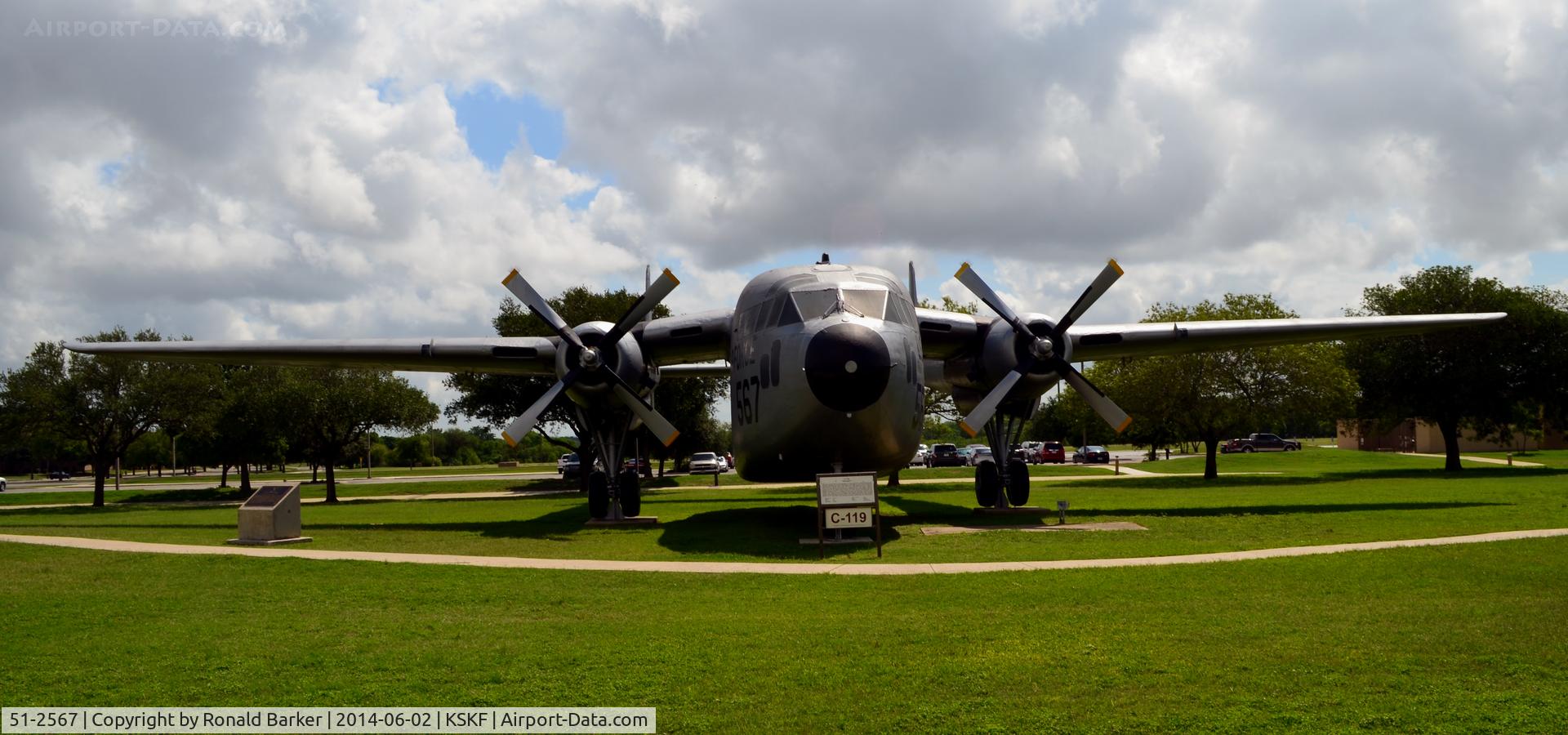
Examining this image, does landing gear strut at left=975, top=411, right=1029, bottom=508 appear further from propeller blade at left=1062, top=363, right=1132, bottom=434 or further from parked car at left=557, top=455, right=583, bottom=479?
parked car at left=557, top=455, right=583, bottom=479

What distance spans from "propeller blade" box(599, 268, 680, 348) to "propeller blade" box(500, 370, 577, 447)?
1194 millimetres

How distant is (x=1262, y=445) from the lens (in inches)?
3273

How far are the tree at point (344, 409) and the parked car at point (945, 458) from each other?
37.0 meters

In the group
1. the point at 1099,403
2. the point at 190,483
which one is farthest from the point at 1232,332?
the point at 190,483

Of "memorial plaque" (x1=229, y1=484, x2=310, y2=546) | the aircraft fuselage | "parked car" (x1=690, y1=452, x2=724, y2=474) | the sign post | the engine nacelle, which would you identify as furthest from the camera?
"parked car" (x1=690, y1=452, x2=724, y2=474)

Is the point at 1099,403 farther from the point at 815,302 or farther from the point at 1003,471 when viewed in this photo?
the point at 815,302

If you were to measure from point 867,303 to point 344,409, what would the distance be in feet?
100.0

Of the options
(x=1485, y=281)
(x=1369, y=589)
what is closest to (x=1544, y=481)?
(x=1485, y=281)

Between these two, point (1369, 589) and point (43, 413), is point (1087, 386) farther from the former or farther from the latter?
point (43, 413)

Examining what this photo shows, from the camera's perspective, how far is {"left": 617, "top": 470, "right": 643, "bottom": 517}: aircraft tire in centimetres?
2331

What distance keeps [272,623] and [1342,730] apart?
32.4ft

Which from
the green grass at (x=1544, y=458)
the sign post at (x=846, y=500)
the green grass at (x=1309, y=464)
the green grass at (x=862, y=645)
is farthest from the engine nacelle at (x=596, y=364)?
the green grass at (x=1544, y=458)
